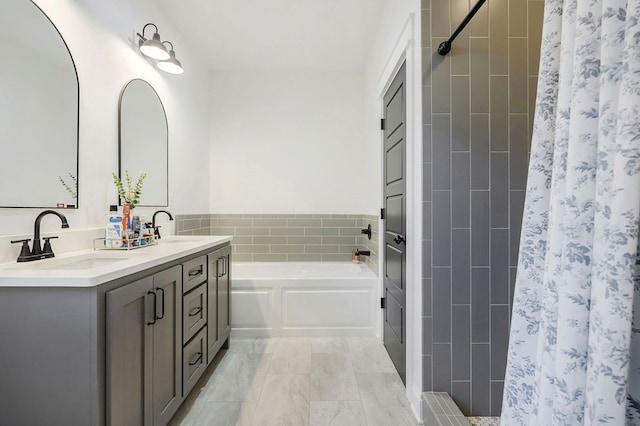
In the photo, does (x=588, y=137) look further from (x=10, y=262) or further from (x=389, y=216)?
(x=10, y=262)

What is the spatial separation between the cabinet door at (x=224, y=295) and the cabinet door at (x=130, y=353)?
91 centimetres

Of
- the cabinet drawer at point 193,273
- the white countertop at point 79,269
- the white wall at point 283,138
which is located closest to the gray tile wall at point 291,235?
the white wall at point 283,138

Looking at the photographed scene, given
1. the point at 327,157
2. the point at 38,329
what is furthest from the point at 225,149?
the point at 38,329

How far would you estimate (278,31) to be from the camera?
274 cm

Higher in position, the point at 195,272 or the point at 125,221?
the point at 125,221

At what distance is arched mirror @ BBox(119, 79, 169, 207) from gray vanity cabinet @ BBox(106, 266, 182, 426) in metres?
1.02

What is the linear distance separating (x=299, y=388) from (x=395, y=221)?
1.33m

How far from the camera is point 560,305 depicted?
67 cm

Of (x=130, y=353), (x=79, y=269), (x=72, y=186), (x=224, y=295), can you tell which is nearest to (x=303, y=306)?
(x=224, y=295)

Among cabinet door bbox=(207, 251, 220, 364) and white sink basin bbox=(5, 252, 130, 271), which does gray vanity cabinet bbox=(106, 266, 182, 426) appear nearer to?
white sink basin bbox=(5, 252, 130, 271)

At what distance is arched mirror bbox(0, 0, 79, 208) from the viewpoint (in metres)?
1.25

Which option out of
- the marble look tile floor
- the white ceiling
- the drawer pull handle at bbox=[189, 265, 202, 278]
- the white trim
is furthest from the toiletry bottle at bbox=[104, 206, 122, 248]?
the white ceiling

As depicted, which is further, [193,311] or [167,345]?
[193,311]

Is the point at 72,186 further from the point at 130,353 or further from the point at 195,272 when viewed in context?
the point at 130,353
